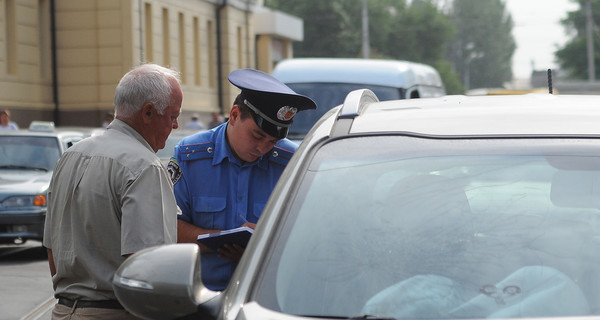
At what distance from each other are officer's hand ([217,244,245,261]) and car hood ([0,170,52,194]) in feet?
31.1

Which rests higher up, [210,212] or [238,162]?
[238,162]

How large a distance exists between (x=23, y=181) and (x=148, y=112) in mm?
9919

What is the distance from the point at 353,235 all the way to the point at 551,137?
0.63 m

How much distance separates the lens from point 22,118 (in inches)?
1121

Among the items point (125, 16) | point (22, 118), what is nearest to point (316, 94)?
point (22, 118)

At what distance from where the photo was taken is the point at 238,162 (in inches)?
174

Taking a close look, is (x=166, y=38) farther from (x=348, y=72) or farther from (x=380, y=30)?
(x=380, y=30)

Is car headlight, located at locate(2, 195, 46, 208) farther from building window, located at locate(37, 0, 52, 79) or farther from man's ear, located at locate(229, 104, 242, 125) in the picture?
building window, located at locate(37, 0, 52, 79)

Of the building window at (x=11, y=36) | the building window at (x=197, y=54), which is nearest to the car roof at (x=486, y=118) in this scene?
the building window at (x=11, y=36)

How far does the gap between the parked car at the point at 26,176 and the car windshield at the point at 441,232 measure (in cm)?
1033

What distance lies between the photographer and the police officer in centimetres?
430

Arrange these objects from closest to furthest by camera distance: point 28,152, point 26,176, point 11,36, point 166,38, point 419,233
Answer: point 419,233
point 26,176
point 28,152
point 11,36
point 166,38

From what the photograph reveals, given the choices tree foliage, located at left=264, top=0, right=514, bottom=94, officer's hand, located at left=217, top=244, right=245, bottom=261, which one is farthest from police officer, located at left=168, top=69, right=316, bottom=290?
tree foliage, located at left=264, top=0, right=514, bottom=94

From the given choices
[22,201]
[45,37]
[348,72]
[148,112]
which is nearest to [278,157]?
[148,112]
